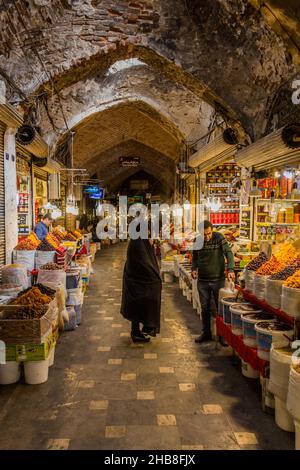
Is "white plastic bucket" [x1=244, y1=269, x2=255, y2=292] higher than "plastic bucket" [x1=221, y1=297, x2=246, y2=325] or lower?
higher

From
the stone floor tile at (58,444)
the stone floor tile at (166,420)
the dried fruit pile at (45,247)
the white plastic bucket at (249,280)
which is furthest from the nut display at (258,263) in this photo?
the dried fruit pile at (45,247)

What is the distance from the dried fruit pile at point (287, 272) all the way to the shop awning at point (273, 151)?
8.80 ft

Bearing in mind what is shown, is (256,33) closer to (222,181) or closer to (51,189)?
(222,181)

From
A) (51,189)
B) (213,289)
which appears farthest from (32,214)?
(213,289)

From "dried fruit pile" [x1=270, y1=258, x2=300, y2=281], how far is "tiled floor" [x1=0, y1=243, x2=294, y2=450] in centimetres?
134

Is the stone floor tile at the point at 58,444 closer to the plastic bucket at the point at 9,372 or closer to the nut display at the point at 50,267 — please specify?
the plastic bucket at the point at 9,372

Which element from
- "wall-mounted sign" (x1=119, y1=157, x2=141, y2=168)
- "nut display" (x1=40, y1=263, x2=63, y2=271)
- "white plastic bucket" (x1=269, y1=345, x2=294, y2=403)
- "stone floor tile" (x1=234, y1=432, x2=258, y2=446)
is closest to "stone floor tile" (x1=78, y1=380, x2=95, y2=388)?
"stone floor tile" (x1=234, y1=432, x2=258, y2=446)

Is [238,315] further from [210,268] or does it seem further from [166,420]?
[166,420]

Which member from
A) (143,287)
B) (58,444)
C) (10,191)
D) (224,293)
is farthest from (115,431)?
(10,191)

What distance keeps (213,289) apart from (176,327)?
1.40 m

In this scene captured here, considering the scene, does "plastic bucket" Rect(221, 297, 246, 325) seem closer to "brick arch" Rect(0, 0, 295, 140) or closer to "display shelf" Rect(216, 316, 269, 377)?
"display shelf" Rect(216, 316, 269, 377)

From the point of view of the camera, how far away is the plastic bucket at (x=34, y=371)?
4625 mm

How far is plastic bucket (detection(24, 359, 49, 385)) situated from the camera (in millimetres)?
4625

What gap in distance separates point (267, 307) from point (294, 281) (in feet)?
2.39
